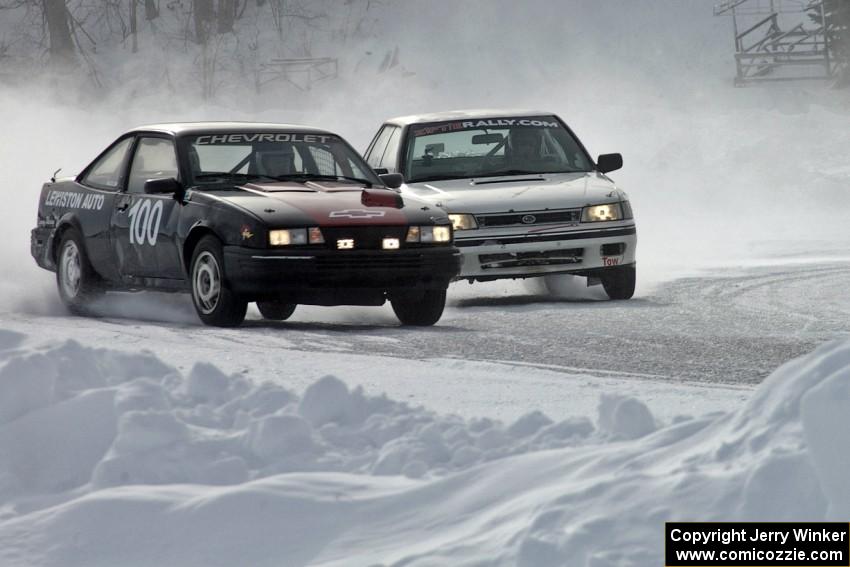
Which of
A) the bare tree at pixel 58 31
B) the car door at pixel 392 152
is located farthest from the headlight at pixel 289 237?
the bare tree at pixel 58 31

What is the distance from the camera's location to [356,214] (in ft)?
33.7

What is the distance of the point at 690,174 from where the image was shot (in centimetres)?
2869

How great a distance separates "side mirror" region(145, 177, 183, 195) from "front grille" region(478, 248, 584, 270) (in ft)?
8.11

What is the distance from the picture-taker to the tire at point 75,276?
38.5 ft

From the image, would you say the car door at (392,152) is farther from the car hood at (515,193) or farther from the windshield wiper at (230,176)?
the windshield wiper at (230,176)

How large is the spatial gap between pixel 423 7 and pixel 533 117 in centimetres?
3098

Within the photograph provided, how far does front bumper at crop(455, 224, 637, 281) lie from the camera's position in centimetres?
1204

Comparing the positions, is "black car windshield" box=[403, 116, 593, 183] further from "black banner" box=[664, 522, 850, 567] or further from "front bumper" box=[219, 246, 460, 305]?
"black banner" box=[664, 522, 850, 567]

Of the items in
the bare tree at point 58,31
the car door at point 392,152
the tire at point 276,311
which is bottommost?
the tire at point 276,311

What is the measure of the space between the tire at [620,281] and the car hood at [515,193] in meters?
0.53

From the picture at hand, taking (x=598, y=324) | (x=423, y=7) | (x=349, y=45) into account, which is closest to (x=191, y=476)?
(x=598, y=324)

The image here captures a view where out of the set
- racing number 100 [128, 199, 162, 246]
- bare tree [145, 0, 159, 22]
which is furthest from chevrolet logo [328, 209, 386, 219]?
bare tree [145, 0, 159, 22]

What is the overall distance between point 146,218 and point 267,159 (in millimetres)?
875

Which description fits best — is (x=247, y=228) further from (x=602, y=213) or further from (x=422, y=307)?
(x=602, y=213)
